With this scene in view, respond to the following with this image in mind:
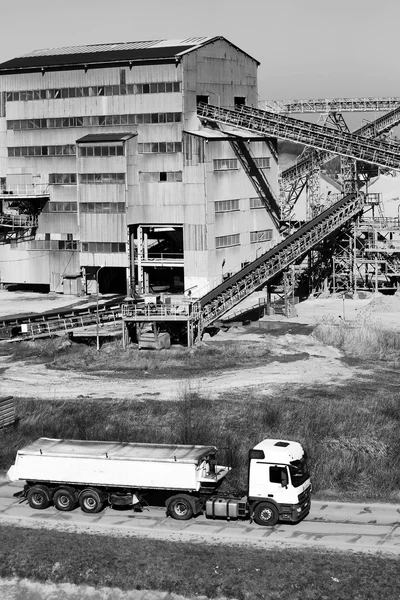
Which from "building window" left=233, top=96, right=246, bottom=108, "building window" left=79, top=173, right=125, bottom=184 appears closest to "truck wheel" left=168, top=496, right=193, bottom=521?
"building window" left=79, top=173, right=125, bottom=184

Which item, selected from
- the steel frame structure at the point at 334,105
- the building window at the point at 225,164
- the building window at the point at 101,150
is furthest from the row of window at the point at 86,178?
the steel frame structure at the point at 334,105

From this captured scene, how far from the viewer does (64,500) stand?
4038cm

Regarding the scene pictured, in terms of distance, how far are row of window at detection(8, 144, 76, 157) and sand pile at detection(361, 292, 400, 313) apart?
3144 centimetres

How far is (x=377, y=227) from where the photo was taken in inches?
3725

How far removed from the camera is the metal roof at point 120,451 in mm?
39469

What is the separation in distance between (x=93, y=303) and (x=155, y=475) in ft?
178

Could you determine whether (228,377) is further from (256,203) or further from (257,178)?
(257,178)

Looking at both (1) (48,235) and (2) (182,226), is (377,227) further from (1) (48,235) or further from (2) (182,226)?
(1) (48,235)

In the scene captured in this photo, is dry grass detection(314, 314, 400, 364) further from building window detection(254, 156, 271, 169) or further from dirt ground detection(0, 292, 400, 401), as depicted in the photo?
building window detection(254, 156, 271, 169)

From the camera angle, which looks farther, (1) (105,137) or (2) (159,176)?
(1) (105,137)

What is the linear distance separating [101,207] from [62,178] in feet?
19.9

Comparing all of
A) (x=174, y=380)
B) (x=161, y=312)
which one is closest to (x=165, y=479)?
(x=174, y=380)

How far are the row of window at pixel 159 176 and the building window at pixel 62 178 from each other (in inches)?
309

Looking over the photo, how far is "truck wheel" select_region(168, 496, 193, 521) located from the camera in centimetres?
3894
